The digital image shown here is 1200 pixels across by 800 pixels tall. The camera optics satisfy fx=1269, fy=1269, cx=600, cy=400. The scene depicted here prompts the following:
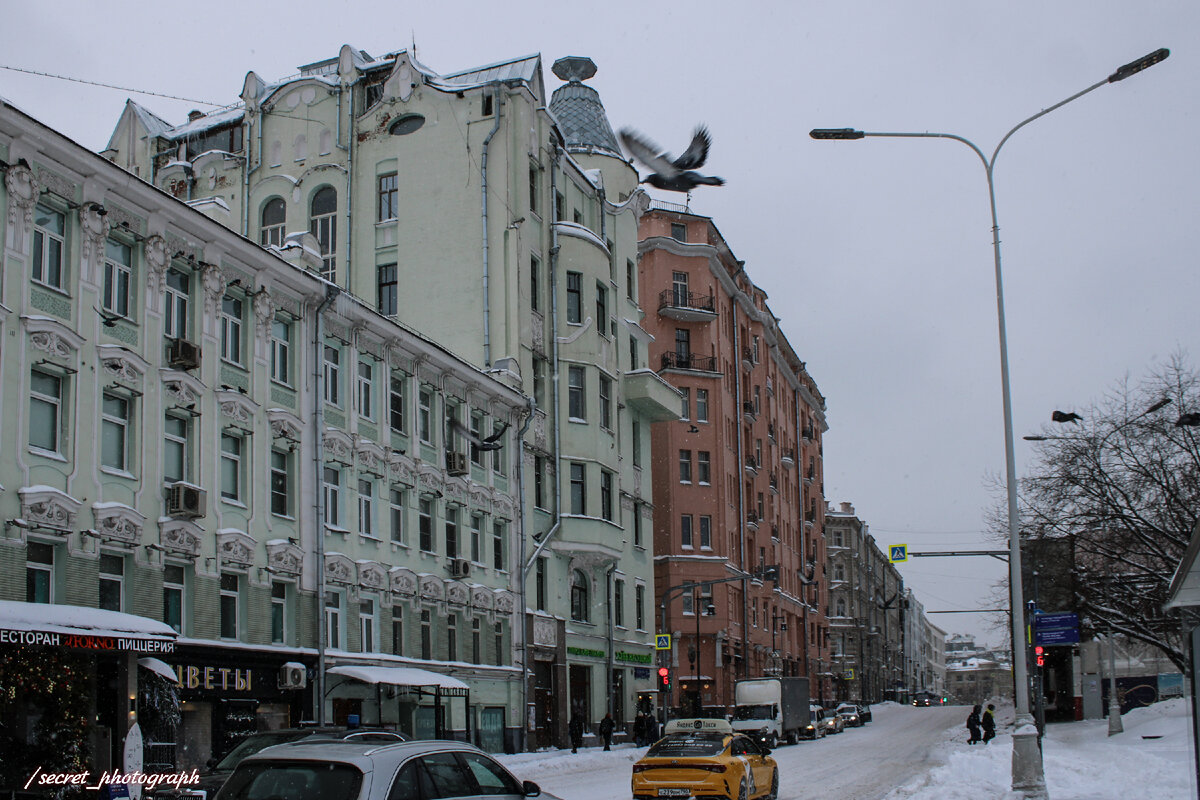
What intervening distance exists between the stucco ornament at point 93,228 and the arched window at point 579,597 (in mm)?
25227

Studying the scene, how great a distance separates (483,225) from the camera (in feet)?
143

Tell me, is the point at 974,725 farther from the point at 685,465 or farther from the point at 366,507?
the point at 366,507

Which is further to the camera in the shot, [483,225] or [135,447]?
[483,225]

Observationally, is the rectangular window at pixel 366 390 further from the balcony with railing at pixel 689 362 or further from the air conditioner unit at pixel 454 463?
the balcony with railing at pixel 689 362

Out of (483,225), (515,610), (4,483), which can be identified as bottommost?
(515,610)

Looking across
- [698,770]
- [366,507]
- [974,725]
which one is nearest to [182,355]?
[366,507]

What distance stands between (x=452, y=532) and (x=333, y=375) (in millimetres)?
7678

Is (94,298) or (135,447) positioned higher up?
(94,298)

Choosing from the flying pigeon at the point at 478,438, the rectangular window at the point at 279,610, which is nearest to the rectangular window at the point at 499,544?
the flying pigeon at the point at 478,438

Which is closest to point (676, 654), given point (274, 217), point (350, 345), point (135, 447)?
point (274, 217)

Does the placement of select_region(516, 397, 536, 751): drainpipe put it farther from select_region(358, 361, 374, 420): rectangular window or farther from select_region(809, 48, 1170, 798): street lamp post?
select_region(809, 48, 1170, 798): street lamp post

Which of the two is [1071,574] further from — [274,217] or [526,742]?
[274,217]

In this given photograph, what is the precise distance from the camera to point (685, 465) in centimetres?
A: 6625

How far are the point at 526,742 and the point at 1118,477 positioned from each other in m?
21.4
